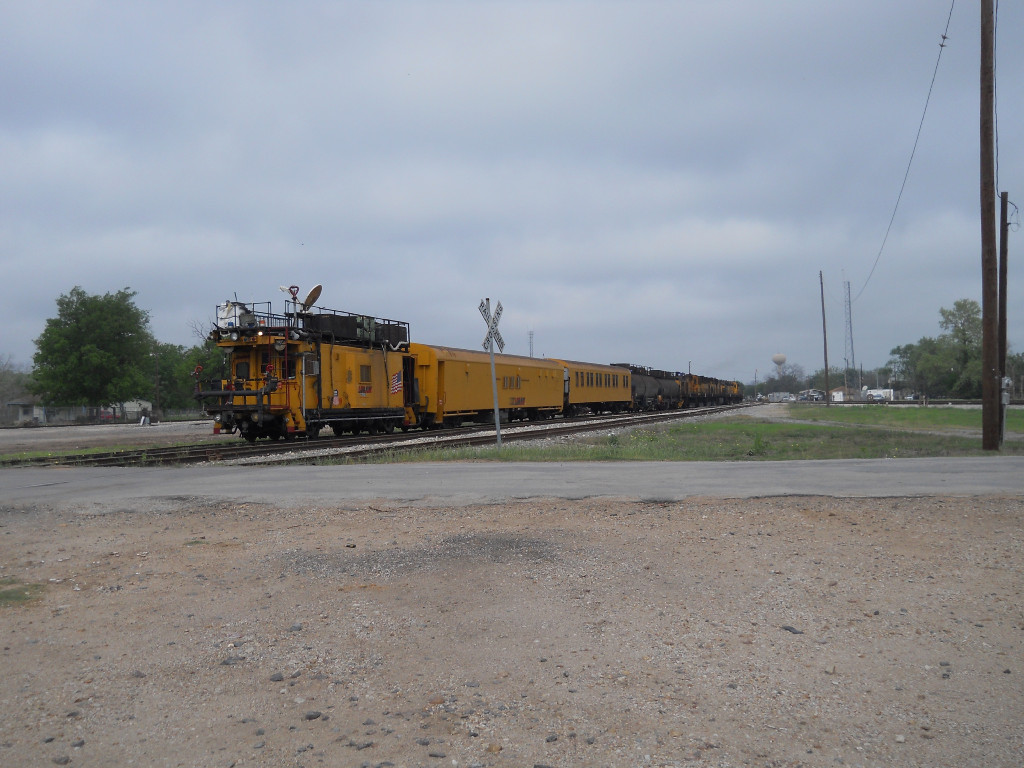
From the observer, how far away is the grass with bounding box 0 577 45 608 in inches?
221

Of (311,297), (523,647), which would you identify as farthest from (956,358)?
(523,647)

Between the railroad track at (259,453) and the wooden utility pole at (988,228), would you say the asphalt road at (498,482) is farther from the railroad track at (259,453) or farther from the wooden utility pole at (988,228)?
the wooden utility pole at (988,228)

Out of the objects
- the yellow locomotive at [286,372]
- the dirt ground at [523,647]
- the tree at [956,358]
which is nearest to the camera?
the dirt ground at [523,647]

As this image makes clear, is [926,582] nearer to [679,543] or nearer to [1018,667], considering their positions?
[1018,667]

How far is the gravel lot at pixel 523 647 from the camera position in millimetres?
3594

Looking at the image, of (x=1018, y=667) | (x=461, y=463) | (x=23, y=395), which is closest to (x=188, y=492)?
(x=461, y=463)

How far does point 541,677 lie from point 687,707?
83cm

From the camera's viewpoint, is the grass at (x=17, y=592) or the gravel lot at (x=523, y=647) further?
the grass at (x=17, y=592)

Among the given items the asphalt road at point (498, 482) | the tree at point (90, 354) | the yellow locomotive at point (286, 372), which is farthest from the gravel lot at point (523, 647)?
the tree at point (90, 354)

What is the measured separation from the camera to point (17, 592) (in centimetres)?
582

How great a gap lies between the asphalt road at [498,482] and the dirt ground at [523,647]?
2107mm

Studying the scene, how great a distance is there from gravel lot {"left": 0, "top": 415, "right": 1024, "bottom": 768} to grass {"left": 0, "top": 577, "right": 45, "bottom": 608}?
7 centimetres

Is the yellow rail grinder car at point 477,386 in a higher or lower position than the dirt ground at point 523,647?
higher

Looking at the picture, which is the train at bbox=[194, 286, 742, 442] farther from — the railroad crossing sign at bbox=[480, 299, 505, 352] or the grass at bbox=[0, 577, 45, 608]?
the grass at bbox=[0, 577, 45, 608]
